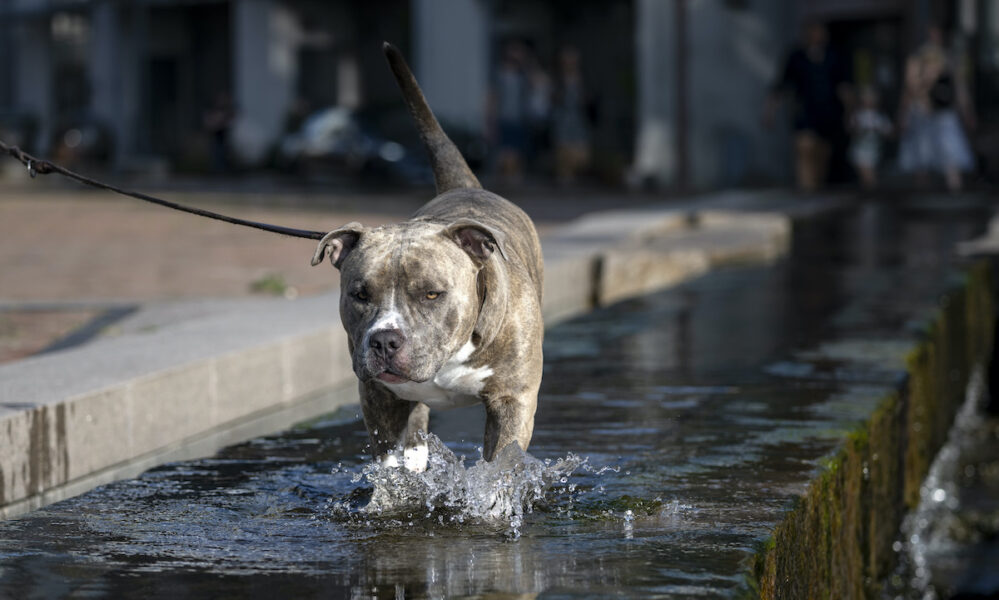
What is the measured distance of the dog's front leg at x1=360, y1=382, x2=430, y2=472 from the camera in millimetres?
4379

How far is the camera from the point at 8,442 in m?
4.57

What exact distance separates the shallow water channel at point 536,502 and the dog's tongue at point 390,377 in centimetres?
38

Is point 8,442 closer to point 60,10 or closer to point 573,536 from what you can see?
point 573,536

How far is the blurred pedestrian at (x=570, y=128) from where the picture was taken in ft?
73.8

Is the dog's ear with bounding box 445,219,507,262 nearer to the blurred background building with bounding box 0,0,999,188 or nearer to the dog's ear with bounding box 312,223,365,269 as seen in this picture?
the dog's ear with bounding box 312,223,365,269

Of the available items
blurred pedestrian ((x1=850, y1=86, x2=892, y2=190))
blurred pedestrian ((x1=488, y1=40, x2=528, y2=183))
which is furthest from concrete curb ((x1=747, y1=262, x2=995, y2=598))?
blurred pedestrian ((x1=488, y1=40, x2=528, y2=183))

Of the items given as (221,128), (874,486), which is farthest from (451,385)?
(221,128)

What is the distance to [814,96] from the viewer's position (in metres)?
18.4

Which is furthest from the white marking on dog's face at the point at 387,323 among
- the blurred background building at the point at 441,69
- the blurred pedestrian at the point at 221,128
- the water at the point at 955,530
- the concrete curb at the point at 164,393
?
the blurred pedestrian at the point at 221,128

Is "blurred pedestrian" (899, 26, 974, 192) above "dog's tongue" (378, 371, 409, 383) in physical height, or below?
above

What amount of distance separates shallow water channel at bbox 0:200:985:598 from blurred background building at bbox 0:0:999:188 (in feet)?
45.9

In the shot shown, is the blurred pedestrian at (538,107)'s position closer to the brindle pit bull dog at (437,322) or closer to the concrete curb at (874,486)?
the concrete curb at (874,486)

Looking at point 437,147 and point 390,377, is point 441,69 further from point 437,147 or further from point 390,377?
point 390,377

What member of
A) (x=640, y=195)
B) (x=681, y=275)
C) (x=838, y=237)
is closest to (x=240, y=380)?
(x=681, y=275)
